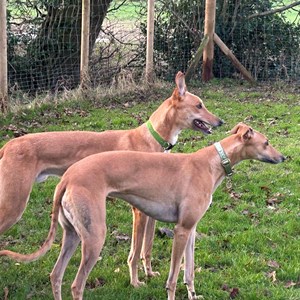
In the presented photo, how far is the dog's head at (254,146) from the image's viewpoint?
17.5ft

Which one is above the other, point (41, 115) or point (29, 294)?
point (41, 115)

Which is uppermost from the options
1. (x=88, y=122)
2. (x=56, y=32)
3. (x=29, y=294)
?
(x=56, y=32)

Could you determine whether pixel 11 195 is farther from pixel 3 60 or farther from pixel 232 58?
pixel 232 58

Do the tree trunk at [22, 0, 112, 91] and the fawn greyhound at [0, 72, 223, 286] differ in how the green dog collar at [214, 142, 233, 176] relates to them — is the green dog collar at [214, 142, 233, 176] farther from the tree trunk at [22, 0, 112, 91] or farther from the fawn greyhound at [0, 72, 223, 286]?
the tree trunk at [22, 0, 112, 91]

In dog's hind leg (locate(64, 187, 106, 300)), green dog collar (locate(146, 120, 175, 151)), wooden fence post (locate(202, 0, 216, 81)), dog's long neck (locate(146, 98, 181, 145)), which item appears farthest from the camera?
wooden fence post (locate(202, 0, 216, 81))

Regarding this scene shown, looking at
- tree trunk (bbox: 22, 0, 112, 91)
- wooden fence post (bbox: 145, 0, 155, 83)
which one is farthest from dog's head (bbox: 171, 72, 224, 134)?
tree trunk (bbox: 22, 0, 112, 91)

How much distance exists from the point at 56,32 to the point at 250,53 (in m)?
4.81

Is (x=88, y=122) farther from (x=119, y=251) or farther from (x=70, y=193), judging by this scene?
(x=70, y=193)

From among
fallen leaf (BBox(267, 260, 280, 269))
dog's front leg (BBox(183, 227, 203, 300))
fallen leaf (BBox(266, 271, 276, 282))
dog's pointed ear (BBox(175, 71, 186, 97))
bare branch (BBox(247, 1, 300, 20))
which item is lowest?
fallen leaf (BBox(266, 271, 276, 282))

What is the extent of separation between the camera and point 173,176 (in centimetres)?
504

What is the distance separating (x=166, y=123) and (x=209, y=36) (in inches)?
319

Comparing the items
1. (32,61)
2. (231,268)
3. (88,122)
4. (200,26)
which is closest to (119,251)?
(231,268)

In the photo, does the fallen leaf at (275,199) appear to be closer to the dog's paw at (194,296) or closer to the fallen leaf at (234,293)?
the fallen leaf at (234,293)

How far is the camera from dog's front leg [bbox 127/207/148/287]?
5500 millimetres
